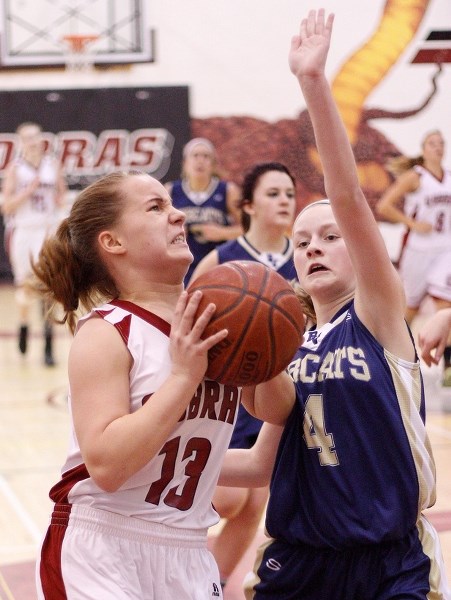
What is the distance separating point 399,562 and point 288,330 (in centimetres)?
64

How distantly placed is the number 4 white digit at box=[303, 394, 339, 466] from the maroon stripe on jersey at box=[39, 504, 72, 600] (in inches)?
23.7

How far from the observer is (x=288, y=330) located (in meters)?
2.15

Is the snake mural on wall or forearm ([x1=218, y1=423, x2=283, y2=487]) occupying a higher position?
the snake mural on wall

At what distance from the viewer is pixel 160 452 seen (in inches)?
83.9

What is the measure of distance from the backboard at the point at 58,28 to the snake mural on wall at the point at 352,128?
189 cm

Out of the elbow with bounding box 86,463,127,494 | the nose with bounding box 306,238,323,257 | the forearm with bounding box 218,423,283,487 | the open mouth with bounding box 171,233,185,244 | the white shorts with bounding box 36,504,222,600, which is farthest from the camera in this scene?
the forearm with bounding box 218,423,283,487

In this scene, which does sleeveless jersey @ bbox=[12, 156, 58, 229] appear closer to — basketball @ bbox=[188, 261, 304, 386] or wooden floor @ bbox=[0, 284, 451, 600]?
wooden floor @ bbox=[0, 284, 451, 600]

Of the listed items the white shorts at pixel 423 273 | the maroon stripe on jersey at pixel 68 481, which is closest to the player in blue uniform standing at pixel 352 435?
the maroon stripe on jersey at pixel 68 481

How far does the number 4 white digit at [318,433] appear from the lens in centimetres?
233

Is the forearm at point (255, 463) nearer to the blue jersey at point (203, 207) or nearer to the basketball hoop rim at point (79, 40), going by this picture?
the blue jersey at point (203, 207)

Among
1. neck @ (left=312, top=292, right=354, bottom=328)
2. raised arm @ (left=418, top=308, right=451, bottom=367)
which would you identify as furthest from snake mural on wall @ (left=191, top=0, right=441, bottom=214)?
neck @ (left=312, top=292, right=354, bottom=328)

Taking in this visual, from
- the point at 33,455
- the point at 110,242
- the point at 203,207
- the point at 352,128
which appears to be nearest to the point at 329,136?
the point at 110,242

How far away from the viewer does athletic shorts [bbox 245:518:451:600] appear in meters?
2.29

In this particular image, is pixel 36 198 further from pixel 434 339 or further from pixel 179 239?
pixel 179 239
